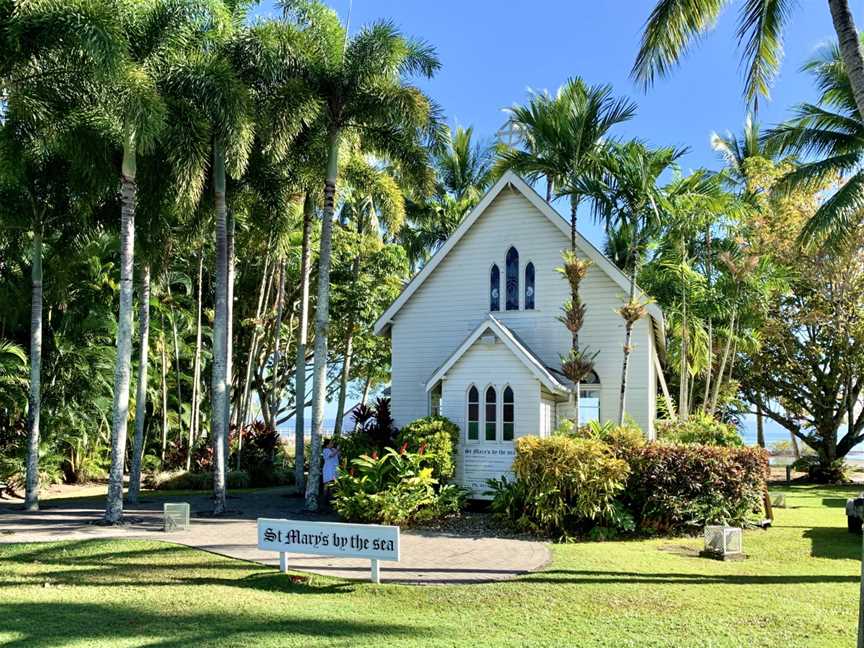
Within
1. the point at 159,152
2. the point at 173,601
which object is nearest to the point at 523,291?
the point at 159,152

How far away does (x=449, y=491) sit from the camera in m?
17.3

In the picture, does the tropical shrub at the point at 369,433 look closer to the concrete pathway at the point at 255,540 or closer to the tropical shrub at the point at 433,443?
the tropical shrub at the point at 433,443

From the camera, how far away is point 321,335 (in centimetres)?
1897

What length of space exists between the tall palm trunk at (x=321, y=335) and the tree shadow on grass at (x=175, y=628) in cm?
919

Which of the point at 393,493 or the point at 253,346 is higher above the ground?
the point at 253,346

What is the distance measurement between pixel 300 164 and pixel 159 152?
3.65 metres

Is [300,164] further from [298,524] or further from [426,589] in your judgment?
[426,589]

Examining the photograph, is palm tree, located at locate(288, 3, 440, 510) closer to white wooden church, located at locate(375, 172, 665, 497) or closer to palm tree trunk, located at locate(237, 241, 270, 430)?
white wooden church, located at locate(375, 172, 665, 497)

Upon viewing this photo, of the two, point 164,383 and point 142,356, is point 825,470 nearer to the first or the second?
point 164,383

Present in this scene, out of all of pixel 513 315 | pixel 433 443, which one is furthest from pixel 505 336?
pixel 433 443

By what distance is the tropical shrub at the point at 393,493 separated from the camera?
53.6 ft

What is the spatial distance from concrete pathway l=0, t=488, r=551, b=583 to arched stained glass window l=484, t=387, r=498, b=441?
3.66 metres

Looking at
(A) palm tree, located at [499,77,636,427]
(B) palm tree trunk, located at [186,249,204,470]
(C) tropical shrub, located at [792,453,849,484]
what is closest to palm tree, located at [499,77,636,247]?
(A) palm tree, located at [499,77,636,427]

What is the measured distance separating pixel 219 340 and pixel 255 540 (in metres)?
5.78
